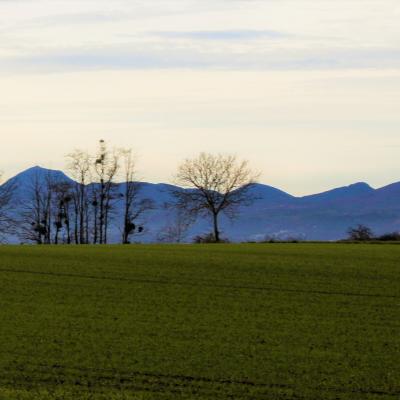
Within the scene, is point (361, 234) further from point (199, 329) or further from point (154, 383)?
point (154, 383)

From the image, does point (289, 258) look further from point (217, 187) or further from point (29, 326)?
point (217, 187)

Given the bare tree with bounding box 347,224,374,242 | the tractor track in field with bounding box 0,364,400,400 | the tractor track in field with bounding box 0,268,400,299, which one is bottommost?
the tractor track in field with bounding box 0,364,400,400

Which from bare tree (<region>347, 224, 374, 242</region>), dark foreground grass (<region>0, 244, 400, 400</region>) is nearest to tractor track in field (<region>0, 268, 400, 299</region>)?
dark foreground grass (<region>0, 244, 400, 400</region>)

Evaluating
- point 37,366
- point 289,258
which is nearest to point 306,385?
point 37,366

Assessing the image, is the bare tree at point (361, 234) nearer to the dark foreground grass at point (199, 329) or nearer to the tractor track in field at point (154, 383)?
the dark foreground grass at point (199, 329)

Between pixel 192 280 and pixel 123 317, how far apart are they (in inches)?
421

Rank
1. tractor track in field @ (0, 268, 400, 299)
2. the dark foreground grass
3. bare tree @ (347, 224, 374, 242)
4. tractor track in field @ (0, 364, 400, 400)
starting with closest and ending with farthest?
tractor track in field @ (0, 364, 400, 400), the dark foreground grass, tractor track in field @ (0, 268, 400, 299), bare tree @ (347, 224, 374, 242)

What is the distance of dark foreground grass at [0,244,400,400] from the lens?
Answer: 20.5 m

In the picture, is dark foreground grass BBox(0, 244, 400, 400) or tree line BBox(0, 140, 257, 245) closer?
dark foreground grass BBox(0, 244, 400, 400)

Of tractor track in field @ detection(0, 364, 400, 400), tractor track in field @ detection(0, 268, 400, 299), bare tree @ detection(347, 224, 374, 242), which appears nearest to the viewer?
tractor track in field @ detection(0, 364, 400, 400)

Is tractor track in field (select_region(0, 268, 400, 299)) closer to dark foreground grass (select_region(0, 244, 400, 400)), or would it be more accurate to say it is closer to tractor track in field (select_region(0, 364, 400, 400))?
dark foreground grass (select_region(0, 244, 400, 400))

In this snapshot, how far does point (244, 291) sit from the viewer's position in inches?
1455

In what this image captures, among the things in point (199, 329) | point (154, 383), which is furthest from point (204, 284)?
point (154, 383)

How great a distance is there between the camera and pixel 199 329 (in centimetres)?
Answer: 2769
